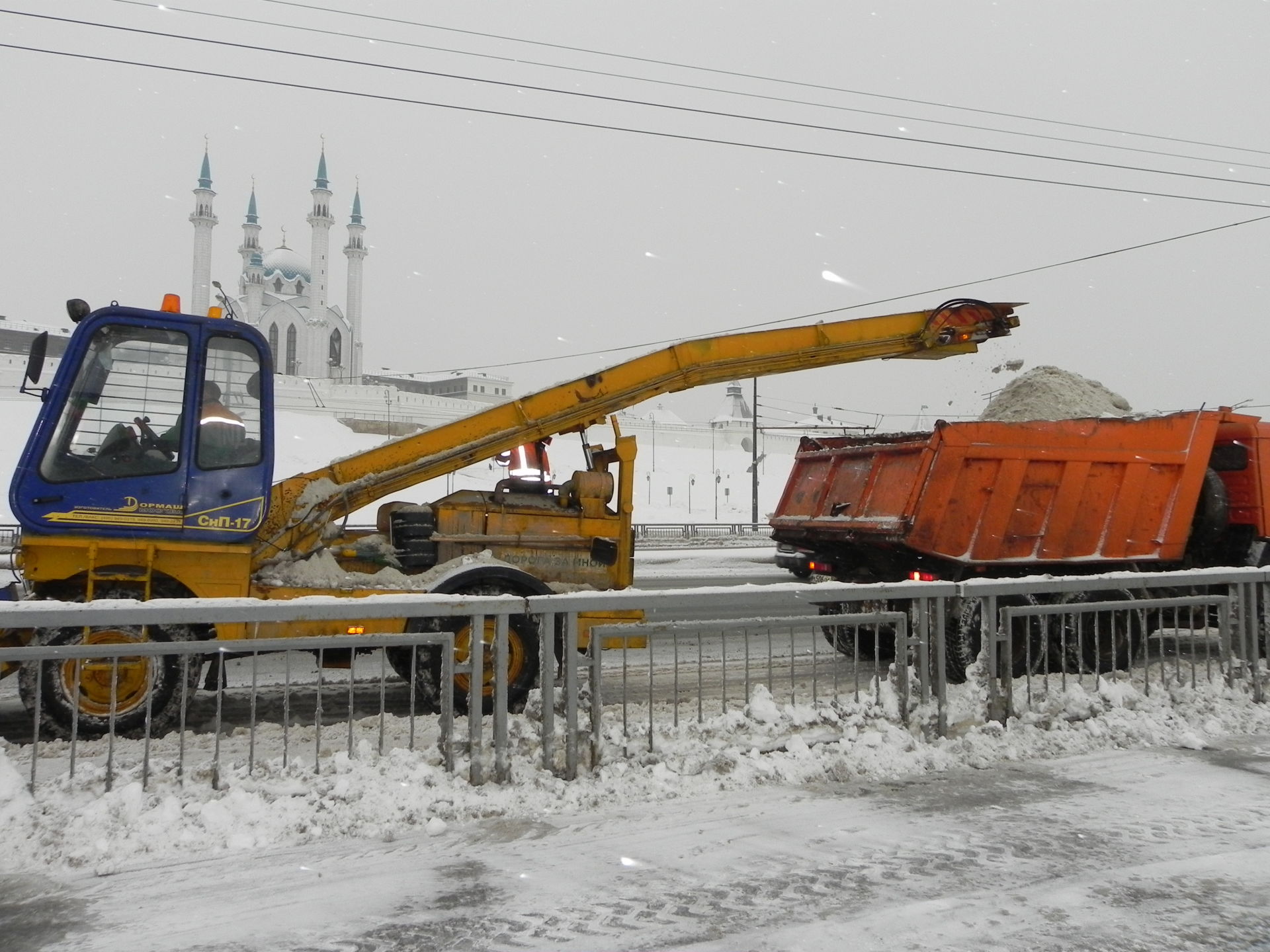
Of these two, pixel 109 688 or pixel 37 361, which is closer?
pixel 109 688

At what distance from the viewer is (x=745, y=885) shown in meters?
3.92

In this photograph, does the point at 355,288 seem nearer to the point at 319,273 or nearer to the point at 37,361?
the point at 319,273

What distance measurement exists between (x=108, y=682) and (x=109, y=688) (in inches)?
3.8

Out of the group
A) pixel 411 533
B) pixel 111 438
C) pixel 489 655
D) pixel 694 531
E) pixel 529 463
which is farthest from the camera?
pixel 694 531

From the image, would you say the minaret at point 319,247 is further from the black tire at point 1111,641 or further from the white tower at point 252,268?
the black tire at point 1111,641

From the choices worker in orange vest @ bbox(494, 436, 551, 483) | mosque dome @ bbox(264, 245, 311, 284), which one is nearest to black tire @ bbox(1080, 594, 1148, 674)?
worker in orange vest @ bbox(494, 436, 551, 483)

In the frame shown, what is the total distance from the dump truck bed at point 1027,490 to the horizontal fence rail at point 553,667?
4.38ft

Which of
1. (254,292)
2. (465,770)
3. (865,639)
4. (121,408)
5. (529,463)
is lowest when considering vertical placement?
(465,770)

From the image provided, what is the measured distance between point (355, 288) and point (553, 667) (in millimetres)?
99455

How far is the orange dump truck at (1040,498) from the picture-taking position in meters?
8.66

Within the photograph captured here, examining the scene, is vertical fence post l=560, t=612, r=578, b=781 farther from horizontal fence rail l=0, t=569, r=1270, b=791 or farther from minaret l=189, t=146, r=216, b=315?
minaret l=189, t=146, r=216, b=315

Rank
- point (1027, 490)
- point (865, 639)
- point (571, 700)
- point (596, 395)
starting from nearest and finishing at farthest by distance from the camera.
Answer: point (571, 700) → point (865, 639) → point (596, 395) → point (1027, 490)

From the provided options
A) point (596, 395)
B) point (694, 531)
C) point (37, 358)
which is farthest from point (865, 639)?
point (694, 531)

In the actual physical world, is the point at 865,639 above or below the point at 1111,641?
above
